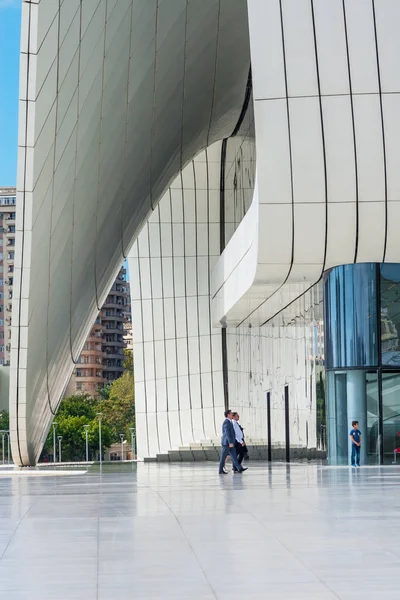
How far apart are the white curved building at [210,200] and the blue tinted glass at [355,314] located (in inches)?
2.5

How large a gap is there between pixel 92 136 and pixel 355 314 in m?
9.22

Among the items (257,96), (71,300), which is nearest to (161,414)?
(71,300)

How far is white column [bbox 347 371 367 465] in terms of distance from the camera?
80.5 feet

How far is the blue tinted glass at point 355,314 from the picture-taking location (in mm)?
24297

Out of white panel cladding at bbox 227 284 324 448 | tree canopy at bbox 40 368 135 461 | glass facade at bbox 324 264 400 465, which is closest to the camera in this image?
glass facade at bbox 324 264 400 465

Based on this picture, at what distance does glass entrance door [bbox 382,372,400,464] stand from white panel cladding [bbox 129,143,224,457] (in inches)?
949

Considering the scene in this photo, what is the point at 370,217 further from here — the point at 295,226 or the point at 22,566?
the point at 22,566

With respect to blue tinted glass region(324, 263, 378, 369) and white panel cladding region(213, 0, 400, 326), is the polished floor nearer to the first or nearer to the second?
white panel cladding region(213, 0, 400, 326)

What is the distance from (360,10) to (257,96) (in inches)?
110

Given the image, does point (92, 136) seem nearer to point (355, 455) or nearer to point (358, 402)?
point (358, 402)

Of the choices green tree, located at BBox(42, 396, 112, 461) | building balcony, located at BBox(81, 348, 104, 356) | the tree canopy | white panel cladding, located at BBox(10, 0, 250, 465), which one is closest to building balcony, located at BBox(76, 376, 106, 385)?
building balcony, located at BBox(81, 348, 104, 356)

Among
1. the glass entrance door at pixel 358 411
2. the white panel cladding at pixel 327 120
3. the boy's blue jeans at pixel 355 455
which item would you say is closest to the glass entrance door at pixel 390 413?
the glass entrance door at pixel 358 411

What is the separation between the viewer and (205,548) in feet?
26.1

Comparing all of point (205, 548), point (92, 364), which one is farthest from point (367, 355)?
point (92, 364)
